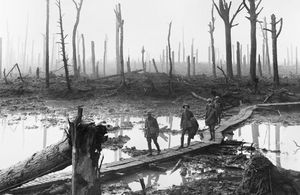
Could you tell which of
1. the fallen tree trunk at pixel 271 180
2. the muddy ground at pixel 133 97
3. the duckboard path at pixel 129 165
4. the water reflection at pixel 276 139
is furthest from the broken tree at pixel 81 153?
the muddy ground at pixel 133 97

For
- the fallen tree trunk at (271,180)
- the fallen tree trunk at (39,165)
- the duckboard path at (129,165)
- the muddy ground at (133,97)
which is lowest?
the duckboard path at (129,165)

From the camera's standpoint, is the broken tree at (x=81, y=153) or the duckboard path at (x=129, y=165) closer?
the broken tree at (x=81, y=153)

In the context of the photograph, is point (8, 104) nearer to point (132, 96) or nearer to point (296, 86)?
point (132, 96)

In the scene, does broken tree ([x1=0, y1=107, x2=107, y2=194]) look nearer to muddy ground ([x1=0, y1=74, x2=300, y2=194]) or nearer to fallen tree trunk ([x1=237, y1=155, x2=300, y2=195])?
fallen tree trunk ([x1=237, y1=155, x2=300, y2=195])

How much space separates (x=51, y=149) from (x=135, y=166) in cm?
435

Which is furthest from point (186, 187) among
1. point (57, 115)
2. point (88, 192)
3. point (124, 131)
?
point (57, 115)

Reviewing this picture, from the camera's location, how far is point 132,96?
24234 mm

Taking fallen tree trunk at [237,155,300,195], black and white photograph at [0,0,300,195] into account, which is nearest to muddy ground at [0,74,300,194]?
black and white photograph at [0,0,300,195]

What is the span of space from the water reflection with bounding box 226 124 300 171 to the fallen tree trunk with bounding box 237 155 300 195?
11.9 ft

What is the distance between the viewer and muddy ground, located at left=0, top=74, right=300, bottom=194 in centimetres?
1941

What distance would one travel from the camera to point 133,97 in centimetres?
2406

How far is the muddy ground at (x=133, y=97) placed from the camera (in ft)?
63.7

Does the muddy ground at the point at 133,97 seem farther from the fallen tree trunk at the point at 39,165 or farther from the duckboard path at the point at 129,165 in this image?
the fallen tree trunk at the point at 39,165

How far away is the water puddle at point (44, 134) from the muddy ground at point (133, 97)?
156 cm
